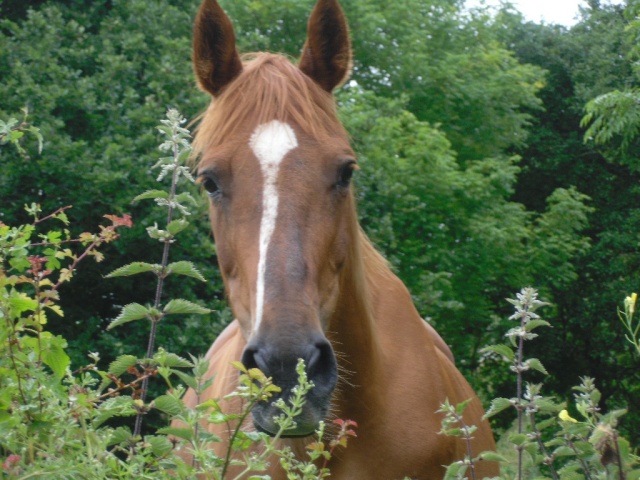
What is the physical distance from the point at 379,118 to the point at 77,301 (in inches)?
226

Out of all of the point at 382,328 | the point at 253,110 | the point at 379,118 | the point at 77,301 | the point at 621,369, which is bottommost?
the point at 621,369

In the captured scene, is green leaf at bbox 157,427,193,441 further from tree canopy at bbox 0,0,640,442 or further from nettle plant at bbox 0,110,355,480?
tree canopy at bbox 0,0,640,442

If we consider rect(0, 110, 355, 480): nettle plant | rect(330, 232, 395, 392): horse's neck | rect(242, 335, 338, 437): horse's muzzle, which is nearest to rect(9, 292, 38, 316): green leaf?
rect(0, 110, 355, 480): nettle plant

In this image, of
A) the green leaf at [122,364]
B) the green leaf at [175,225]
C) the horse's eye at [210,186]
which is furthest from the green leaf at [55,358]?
the horse's eye at [210,186]

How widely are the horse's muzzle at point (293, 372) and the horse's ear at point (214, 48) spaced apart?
4.90 ft

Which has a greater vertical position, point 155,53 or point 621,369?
point 155,53

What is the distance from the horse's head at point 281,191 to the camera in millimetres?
2547

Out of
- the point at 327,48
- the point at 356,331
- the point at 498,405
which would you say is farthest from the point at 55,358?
the point at 327,48

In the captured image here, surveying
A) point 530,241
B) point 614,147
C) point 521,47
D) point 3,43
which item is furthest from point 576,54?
point 3,43

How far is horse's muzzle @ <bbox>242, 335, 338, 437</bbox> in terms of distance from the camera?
8.04ft

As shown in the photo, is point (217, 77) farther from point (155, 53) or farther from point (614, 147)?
point (614, 147)

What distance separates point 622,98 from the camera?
35.9ft

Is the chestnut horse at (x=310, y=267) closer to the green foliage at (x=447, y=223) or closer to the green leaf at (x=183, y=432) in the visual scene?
the green leaf at (x=183, y=432)

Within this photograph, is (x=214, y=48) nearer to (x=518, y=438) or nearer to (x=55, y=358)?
(x=55, y=358)
